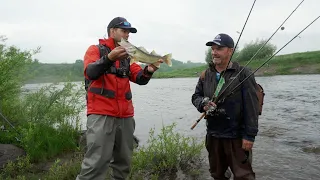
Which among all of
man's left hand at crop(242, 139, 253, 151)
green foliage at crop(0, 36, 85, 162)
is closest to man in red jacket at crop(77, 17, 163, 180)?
man's left hand at crop(242, 139, 253, 151)

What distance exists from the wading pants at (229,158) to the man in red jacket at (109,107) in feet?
4.74

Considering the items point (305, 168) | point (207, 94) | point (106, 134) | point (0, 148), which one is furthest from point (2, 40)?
point (305, 168)

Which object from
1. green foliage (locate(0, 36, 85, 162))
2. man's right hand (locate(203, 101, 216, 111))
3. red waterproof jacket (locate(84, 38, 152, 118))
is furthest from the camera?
green foliage (locate(0, 36, 85, 162))

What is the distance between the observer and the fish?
155 inches

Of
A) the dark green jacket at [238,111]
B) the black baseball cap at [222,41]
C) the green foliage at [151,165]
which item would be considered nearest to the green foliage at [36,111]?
the green foliage at [151,165]

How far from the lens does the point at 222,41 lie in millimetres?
4570

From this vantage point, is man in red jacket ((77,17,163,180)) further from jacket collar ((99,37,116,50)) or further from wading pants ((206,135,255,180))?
wading pants ((206,135,255,180))

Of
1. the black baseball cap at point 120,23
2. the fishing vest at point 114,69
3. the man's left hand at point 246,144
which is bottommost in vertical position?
the man's left hand at point 246,144

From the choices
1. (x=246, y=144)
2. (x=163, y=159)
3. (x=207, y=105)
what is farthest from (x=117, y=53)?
(x=163, y=159)

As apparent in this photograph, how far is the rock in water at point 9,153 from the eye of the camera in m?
6.47

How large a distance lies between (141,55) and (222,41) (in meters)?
1.40

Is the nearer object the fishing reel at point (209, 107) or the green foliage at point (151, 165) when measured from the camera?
the fishing reel at point (209, 107)

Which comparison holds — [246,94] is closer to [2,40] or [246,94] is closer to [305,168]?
[305,168]

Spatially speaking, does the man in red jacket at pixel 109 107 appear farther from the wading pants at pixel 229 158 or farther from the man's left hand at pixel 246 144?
the man's left hand at pixel 246 144
